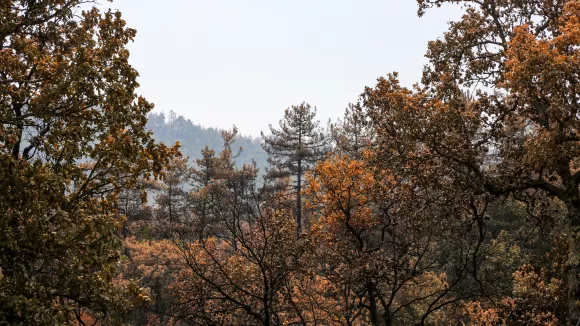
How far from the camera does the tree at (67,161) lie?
4973mm

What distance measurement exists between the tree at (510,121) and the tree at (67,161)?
5204 millimetres

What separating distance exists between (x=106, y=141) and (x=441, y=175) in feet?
22.7

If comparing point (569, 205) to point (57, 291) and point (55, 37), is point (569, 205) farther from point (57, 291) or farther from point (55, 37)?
point (55, 37)

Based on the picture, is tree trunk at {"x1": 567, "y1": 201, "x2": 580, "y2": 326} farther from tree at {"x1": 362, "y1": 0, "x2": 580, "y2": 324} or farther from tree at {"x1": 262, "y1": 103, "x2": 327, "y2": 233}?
tree at {"x1": 262, "y1": 103, "x2": 327, "y2": 233}

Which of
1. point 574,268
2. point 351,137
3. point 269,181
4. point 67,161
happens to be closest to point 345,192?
point 269,181

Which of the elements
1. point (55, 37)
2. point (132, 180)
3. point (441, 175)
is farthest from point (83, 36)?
point (441, 175)

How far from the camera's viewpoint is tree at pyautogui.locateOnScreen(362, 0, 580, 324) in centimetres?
668

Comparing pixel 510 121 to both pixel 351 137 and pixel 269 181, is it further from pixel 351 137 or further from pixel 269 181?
pixel 351 137

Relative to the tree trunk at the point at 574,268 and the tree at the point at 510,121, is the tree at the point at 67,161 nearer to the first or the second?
A: the tree at the point at 510,121

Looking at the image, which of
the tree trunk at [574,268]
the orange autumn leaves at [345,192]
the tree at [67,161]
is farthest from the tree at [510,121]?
the tree at [67,161]

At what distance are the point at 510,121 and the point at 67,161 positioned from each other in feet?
27.9

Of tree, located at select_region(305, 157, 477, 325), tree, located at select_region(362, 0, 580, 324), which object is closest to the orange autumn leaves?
tree, located at select_region(305, 157, 477, 325)

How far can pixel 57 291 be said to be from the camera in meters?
5.36

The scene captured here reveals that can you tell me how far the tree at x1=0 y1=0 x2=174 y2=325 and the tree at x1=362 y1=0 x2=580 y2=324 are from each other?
205 inches
